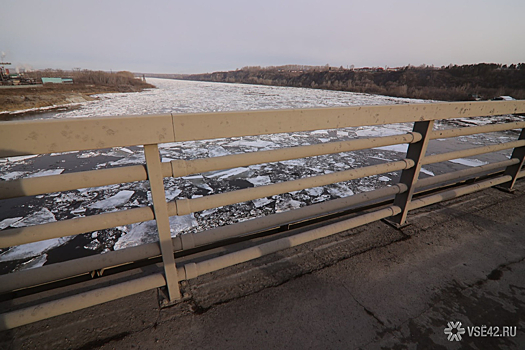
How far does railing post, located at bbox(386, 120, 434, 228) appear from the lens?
1873 millimetres

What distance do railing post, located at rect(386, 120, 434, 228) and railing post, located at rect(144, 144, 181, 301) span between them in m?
1.79

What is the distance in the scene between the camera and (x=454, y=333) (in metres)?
1.34

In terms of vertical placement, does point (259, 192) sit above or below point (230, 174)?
above

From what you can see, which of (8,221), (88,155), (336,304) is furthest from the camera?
(88,155)

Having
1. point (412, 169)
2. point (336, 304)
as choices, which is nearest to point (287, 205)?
point (412, 169)

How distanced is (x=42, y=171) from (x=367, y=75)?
175 ft

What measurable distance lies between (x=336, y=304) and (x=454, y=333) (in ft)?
1.99

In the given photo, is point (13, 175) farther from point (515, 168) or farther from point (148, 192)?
point (515, 168)

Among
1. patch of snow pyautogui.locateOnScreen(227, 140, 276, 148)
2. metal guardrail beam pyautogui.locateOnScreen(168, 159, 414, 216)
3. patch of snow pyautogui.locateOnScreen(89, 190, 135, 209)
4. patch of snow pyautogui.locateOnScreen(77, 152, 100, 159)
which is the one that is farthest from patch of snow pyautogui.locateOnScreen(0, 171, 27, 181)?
metal guardrail beam pyautogui.locateOnScreen(168, 159, 414, 216)

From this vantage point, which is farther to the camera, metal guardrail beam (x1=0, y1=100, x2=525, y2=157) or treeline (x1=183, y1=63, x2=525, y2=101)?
treeline (x1=183, y1=63, x2=525, y2=101)

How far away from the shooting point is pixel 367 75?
48906 millimetres

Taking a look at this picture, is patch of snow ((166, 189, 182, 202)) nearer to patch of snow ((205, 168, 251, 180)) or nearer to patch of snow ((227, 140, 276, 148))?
patch of snow ((205, 168, 251, 180))

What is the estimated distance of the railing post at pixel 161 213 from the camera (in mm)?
1162

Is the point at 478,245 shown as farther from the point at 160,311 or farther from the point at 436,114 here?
the point at 160,311
